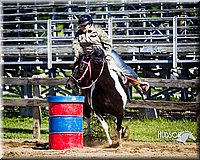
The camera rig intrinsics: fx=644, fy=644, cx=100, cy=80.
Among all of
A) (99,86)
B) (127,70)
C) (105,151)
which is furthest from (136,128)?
(105,151)

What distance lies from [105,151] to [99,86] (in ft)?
4.13

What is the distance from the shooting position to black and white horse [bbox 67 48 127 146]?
1101 centimetres

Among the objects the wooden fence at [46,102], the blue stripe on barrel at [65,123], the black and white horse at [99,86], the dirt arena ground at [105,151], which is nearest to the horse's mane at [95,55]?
the black and white horse at [99,86]

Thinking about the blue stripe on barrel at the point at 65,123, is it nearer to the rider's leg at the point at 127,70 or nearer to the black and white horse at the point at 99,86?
the black and white horse at the point at 99,86

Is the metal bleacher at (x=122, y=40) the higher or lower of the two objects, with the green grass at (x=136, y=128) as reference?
higher

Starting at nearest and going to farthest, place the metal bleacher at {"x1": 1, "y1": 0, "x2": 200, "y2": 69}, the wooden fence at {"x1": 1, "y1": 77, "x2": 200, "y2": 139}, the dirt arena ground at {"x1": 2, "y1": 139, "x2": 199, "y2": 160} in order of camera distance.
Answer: the dirt arena ground at {"x1": 2, "y1": 139, "x2": 199, "y2": 160}, the wooden fence at {"x1": 1, "y1": 77, "x2": 200, "y2": 139}, the metal bleacher at {"x1": 1, "y1": 0, "x2": 200, "y2": 69}

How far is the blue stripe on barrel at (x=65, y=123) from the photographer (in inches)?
408

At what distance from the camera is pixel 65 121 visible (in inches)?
408

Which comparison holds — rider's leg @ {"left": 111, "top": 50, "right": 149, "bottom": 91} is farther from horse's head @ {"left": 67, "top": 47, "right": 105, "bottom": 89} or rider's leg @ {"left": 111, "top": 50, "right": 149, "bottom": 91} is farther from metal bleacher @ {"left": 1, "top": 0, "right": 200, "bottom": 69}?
metal bleacher @ {"left": 1, "top": 0, "right": 200, "bottom": 69}

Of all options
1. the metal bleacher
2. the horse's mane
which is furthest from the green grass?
the metal bleacher

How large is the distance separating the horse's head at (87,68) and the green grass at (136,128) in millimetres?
1351

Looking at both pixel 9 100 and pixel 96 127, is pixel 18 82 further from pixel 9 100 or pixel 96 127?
pixel 96 127

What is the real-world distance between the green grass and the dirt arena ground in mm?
537

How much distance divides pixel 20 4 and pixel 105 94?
11.4m
